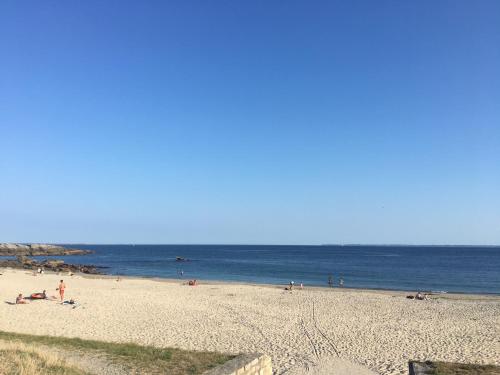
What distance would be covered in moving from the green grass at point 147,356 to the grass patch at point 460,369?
16.4ft

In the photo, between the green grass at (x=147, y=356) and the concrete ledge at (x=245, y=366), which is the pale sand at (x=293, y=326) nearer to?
the concrete ledge at (x=245, y=366)

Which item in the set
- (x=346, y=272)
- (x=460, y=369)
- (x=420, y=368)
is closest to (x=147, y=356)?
(x=420, y=368)

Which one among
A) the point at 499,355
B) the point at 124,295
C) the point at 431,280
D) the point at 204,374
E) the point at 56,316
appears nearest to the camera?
the point at 204,374

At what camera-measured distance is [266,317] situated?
791 inches

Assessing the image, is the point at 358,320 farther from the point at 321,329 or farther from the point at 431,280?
the point at 431,280

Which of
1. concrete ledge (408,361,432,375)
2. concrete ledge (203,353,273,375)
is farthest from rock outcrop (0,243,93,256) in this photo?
concrete ledge (408,361,432,375)

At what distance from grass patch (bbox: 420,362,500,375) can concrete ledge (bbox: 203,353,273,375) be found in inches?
152

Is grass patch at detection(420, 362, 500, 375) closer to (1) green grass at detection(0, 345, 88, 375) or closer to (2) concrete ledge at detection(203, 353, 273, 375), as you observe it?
(2) concrete ledge at detection(203, 353, 273, 375)

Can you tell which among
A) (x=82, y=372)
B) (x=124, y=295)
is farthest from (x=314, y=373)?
(x=124, y=295)

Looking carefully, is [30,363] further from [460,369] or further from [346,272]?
[346,272]

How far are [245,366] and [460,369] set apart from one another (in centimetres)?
531

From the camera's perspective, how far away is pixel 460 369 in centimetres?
1011

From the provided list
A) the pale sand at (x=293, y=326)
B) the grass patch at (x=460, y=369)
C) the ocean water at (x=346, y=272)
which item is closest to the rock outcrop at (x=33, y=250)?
the ocean water at (x=346, y=272)

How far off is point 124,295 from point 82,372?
20.0 metres
